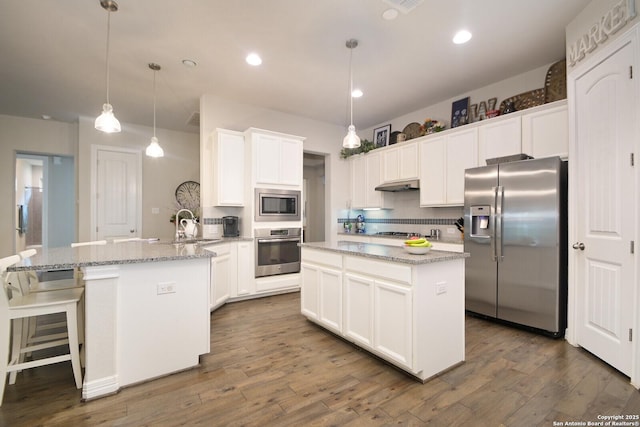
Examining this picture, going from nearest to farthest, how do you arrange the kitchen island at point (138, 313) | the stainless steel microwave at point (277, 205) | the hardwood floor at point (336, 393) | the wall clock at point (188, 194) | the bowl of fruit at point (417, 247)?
the hardwood floor at point (336, 393) < the kitchen island at point (138, 313) < the bowl of fruit at point (417, 247) < the stainless steel microwave at point (277, 205) < the wall clock at point (188, 194)

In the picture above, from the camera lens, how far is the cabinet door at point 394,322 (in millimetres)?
2049

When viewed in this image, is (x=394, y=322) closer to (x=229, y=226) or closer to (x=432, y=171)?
(x=432, y=171)

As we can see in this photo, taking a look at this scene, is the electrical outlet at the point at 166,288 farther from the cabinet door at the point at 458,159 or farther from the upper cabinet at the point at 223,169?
the cabinet door at the point at 458,159

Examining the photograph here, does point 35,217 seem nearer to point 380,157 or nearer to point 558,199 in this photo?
point 380,157

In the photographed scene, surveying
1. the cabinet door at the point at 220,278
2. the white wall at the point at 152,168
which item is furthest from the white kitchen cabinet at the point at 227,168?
the white wall at the point at 152,168

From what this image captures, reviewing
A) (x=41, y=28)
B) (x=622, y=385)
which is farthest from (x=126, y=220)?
(x=622, y=385)

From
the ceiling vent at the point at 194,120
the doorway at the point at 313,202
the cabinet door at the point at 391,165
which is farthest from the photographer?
the doorway at the point at 313,202

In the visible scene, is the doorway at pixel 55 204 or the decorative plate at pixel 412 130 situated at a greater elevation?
the decorative plate at pixel 412 130

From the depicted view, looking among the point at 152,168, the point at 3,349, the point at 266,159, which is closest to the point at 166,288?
the point at 3,349

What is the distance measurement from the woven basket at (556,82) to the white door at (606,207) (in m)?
0.55

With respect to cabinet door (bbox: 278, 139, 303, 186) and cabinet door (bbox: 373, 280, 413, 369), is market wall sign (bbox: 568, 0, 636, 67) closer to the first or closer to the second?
cabinet door (bbox: 373, 280, 413, 369)

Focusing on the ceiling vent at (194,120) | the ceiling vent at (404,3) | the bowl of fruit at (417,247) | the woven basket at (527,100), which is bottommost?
the bowl of fruit at (417,247)

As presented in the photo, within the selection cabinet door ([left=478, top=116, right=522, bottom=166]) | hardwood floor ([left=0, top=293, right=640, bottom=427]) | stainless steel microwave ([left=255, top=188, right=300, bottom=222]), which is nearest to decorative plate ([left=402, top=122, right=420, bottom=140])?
cabinet door ([left=478, top=116, right=522, bottom=166])

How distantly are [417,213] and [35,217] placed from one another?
29.6ft
